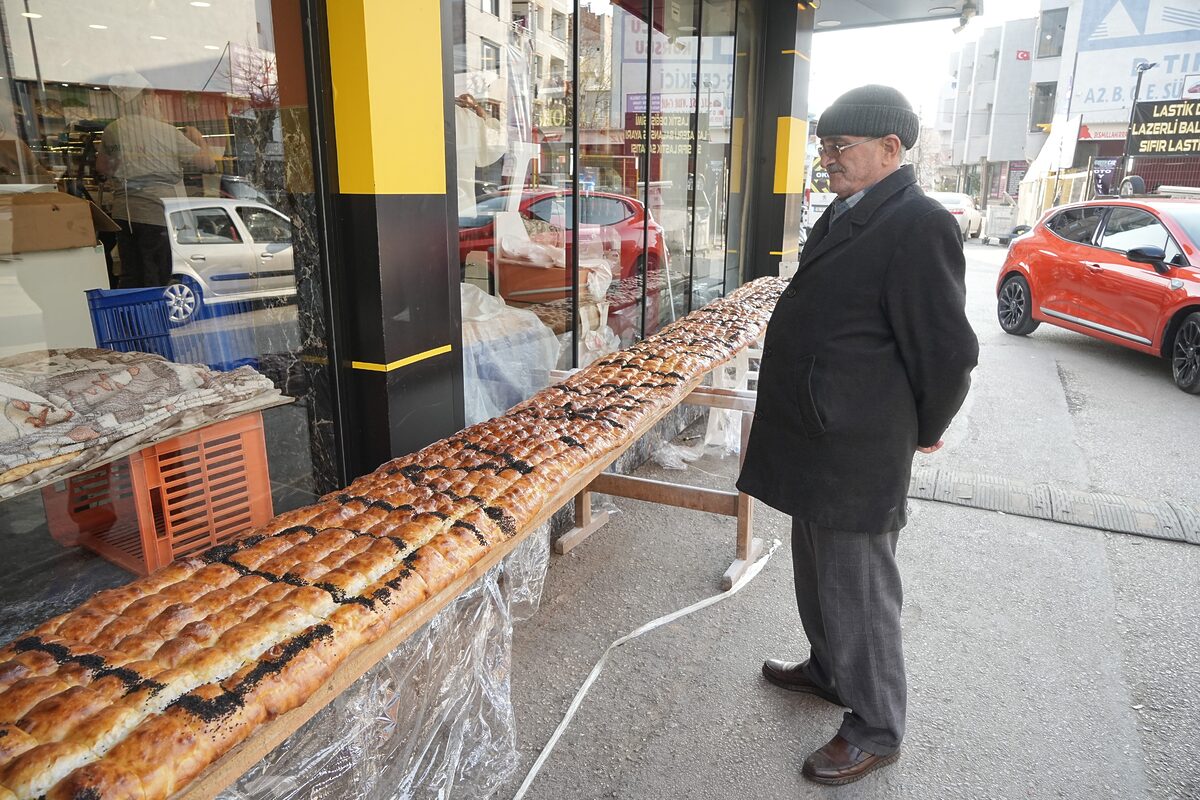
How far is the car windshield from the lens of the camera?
7.52m

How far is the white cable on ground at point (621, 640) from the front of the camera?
8.46 ft

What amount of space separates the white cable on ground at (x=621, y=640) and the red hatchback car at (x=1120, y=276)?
574 centimetres

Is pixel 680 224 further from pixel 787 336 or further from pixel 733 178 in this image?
pixel 787 336

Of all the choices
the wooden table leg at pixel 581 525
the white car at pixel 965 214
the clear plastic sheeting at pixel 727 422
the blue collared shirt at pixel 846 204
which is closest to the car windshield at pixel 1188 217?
the clear plastic sheeting at pixel 727 422

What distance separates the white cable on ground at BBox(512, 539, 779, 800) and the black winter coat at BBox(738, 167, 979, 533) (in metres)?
1.09

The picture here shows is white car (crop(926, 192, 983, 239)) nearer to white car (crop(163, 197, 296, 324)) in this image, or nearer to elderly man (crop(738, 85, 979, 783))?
elderly man (crop(738, 85, 979, 783))

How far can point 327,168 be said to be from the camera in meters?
2.93

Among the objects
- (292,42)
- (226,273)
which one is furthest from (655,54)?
(226,273)

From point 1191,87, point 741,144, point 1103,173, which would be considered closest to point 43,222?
point 741,144

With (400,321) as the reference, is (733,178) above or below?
above

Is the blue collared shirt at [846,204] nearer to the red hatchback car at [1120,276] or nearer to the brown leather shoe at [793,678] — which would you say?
the brown leather shoe at [793,678]

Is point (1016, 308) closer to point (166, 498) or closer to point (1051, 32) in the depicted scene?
point (166, 498)

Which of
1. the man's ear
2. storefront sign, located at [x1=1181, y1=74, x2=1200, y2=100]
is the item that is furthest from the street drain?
storefront sign, located at [x1=1181, y1=74, x2=1200, y2=100]

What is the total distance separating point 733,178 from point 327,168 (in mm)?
5682
